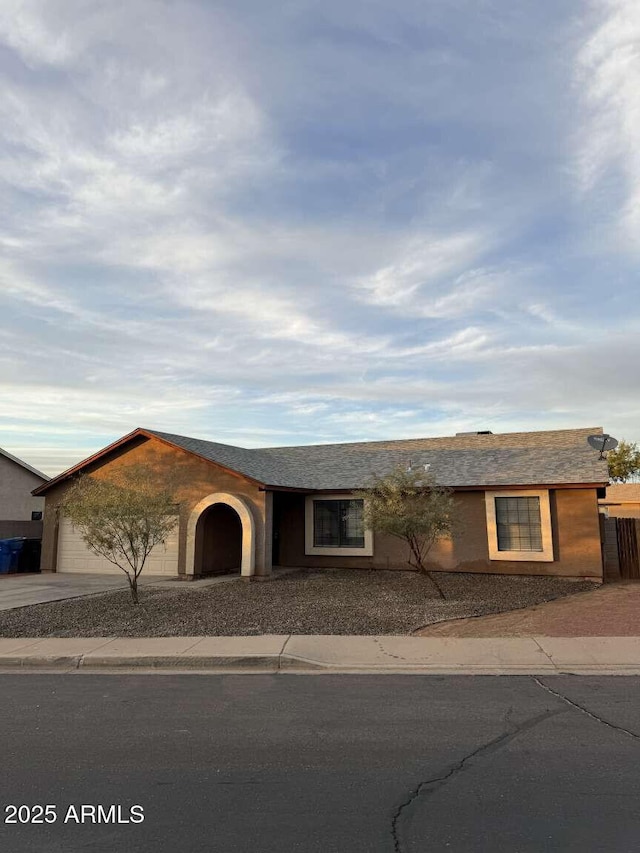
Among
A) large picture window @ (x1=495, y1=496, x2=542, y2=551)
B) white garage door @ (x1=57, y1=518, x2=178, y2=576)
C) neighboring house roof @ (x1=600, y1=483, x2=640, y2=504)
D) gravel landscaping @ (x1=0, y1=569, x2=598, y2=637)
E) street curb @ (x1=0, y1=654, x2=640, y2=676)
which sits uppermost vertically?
neighboring house roof @ (x1=600, y1=483, x2=640, y2=504)

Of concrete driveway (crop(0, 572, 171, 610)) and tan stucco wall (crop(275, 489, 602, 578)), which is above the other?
tan stucco wall (crop(275, 489, 602, 578))

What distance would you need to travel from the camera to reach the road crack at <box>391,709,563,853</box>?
4.05m

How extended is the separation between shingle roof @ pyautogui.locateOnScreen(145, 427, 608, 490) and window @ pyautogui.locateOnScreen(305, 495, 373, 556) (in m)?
0.64

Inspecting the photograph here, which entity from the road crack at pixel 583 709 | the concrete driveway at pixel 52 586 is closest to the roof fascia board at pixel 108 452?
the concrete driveway at pixel 52 586

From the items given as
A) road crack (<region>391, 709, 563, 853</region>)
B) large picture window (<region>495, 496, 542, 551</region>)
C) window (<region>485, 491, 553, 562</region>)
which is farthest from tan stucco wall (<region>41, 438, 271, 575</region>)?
road crack (<region>391, 709, 563, 853</region>)

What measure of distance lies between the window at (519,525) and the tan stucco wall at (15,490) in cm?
2310

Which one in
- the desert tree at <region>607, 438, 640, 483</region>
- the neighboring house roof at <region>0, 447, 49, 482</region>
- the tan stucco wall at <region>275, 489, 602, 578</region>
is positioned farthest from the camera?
the desert tree at <region>607, 438, 640, 483</region>

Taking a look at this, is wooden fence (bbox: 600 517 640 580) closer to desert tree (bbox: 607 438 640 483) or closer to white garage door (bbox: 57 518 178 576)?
white garage door (bbox: 57 518 178 576)

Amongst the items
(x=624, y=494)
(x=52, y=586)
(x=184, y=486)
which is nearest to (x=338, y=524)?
(x=184, y=486)

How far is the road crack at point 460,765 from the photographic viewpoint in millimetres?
4055

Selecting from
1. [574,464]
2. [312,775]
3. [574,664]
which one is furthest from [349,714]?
[574,464]

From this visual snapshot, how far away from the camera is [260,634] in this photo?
10.2m

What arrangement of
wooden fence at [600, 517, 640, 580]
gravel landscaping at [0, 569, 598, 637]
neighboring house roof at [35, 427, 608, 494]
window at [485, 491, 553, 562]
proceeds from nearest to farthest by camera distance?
gravel landscaping at [0, 569, 598, 637], window at [485, 491, 553, 562], wooden fence at [600, 517, 640, 580], neighboring house roof at [35, 427, 608, 494]

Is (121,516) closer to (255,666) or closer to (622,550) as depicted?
(255,666)
